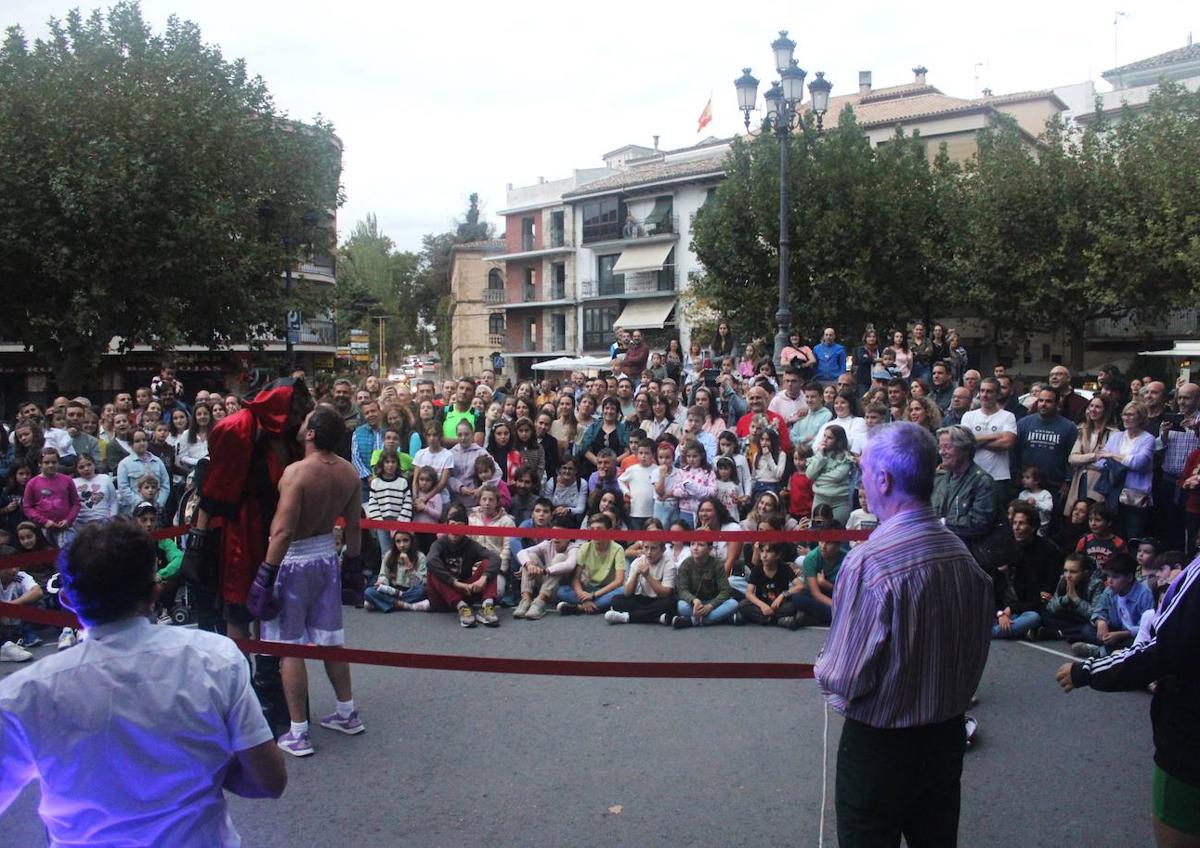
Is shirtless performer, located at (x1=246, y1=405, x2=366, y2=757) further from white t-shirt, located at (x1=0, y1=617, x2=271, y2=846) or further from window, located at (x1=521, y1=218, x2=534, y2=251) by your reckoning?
window, located at (x1=521, y1=218, x2=534, y2=251)

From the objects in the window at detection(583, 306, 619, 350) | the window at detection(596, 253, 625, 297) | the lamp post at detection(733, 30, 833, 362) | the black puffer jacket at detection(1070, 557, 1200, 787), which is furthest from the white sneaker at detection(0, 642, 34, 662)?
the window at detection(583, 306, 619, 350)

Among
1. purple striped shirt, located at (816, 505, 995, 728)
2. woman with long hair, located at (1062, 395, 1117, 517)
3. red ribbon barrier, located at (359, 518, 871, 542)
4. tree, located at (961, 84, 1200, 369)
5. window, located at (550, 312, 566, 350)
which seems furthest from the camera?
window, located at (550, 312, 566, 350)

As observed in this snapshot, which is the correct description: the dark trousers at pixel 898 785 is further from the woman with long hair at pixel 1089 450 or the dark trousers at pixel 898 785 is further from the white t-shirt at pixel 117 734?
the woman with long hair at pixel 1089 450

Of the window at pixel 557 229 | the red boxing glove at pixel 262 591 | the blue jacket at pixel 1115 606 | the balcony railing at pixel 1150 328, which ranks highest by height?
the window at pixel 557 229

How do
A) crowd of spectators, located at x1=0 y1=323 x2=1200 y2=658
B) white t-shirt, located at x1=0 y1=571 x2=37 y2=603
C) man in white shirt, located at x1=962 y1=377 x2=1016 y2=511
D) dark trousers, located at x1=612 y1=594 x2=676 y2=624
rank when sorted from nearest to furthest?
1. crowd of spectators, located at x1=0 y1=323 x2=1200 y2=658
2. white t-shirt, located at x1=0 y1=571 x2=37 y2=603
3. dark trousers, located at x1=612 y1=594 x2=676 y2=624
4. man in white shirt, located at x1=962 y1=377 x2=1016 y2=511

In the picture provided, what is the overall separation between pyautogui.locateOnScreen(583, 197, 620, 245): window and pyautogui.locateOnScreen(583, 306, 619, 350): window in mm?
3755

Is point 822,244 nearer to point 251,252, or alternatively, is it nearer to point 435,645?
point 251,252

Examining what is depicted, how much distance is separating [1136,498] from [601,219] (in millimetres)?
44868

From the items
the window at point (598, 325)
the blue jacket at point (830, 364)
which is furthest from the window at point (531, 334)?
the blue jacket at point (830, 364)

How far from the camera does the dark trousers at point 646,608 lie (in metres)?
8.18

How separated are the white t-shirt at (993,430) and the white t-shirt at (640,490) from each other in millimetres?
2999

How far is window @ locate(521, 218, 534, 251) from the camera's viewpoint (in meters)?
57.2

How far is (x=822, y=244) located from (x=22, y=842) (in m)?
28.3

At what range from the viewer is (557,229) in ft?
181
